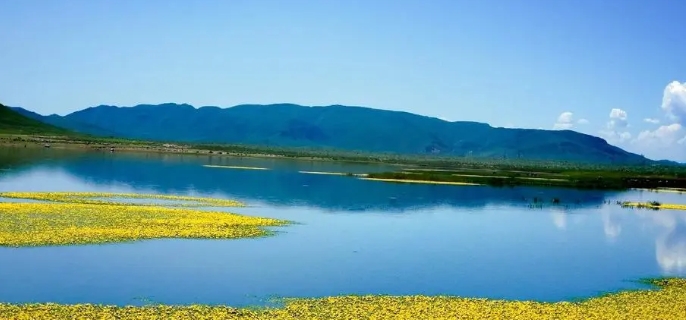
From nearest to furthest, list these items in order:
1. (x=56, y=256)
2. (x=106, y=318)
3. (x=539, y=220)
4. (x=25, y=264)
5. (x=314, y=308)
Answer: (x=106, y=318) < (x=314, y=308) < (x=25, y=264) < (x=56, y=256) < (x=539, y=220)

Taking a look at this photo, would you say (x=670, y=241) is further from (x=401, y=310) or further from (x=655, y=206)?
(x=401, y=310)

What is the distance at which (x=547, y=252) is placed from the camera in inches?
1628

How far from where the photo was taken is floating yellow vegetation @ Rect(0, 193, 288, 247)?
3447 cm

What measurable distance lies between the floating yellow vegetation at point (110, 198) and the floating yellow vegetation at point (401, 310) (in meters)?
30.5

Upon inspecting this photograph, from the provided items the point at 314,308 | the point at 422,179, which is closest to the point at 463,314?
the point at 314,308

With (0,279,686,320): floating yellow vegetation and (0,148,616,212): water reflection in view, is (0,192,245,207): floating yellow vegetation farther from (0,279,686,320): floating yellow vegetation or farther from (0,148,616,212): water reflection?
(0,279,686,320): floating yellow vegetation

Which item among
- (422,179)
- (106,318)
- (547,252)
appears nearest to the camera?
(106,318)

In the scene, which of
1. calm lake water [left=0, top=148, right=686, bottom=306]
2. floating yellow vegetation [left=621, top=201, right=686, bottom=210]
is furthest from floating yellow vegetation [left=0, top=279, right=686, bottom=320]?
floating yellow vegetation [left=621, top=201, right=686, bottom=210]

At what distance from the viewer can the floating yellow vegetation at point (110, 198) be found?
51312 mm

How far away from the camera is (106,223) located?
39656mm

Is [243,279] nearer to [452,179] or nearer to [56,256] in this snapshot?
[56,256]

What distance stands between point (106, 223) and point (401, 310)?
22457 millimetres

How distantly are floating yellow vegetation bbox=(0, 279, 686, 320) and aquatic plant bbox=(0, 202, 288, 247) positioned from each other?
12426mm

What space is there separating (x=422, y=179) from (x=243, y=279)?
81.2 meters
